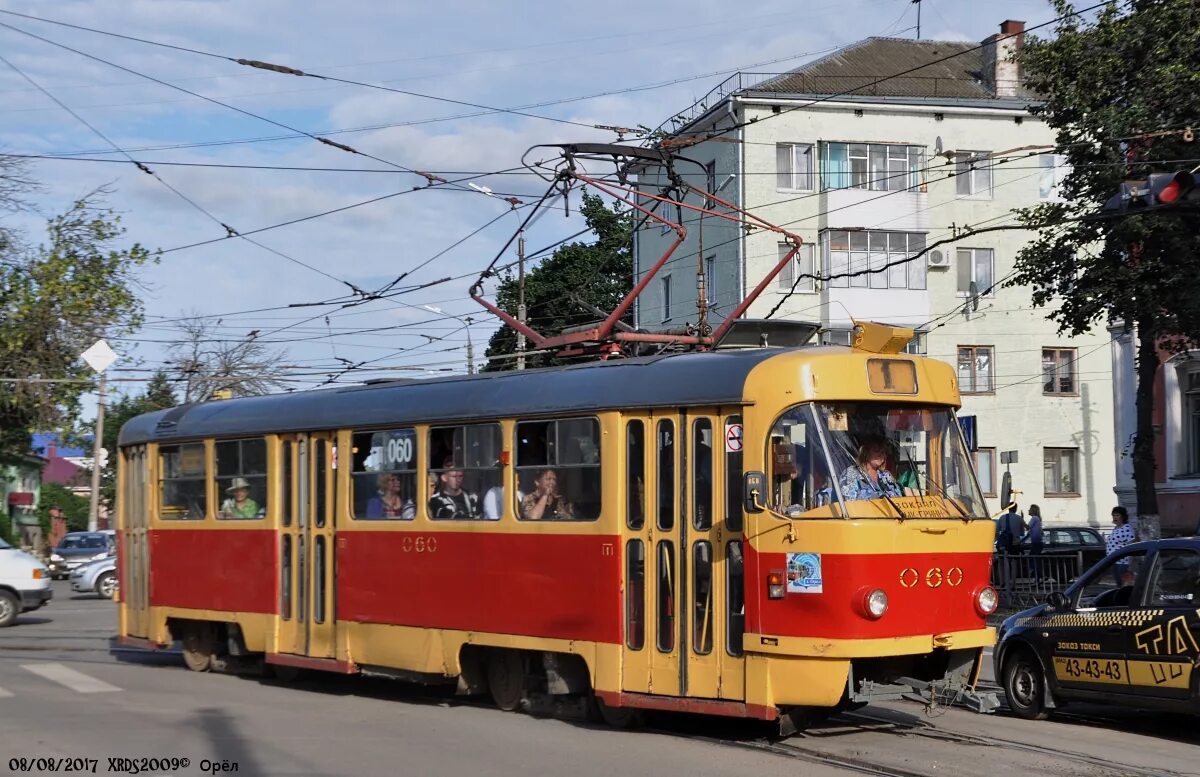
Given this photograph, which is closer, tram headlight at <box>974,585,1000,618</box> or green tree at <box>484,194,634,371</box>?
tram headlight at <box>974,585,1000,618</box>

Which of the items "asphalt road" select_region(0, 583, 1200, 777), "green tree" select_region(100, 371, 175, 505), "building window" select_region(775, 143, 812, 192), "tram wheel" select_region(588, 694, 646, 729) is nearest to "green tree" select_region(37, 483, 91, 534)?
"green tree" select_region(100, 371, 175, 505)

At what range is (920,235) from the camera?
44219 millimetres

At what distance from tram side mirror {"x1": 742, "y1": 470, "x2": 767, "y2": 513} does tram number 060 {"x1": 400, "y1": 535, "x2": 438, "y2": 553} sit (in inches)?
142

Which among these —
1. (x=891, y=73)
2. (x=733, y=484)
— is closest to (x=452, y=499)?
(x=733, y=484)

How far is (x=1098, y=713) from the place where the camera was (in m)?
12.9

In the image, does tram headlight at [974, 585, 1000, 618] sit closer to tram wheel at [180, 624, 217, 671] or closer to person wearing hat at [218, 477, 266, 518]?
person wearing hat at [218, 477, 266, 518]

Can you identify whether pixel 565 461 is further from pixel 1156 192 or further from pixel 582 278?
pixel 582 278

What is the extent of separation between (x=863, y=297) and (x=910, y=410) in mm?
33693

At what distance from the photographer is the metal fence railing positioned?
22.5 meters

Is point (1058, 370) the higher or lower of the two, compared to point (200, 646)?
higher

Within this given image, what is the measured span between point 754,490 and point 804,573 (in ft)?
2.11

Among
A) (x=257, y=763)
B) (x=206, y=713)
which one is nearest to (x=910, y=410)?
(x=257, y=763)

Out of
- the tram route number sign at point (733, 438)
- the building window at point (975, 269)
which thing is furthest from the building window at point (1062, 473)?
Result: the tram route number sign at point (733, 438)

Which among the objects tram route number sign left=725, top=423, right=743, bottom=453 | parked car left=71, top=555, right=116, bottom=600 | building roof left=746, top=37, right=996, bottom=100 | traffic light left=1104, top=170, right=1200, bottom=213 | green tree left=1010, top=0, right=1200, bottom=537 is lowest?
parked car left=71, top=555, right=116, bottom=600
